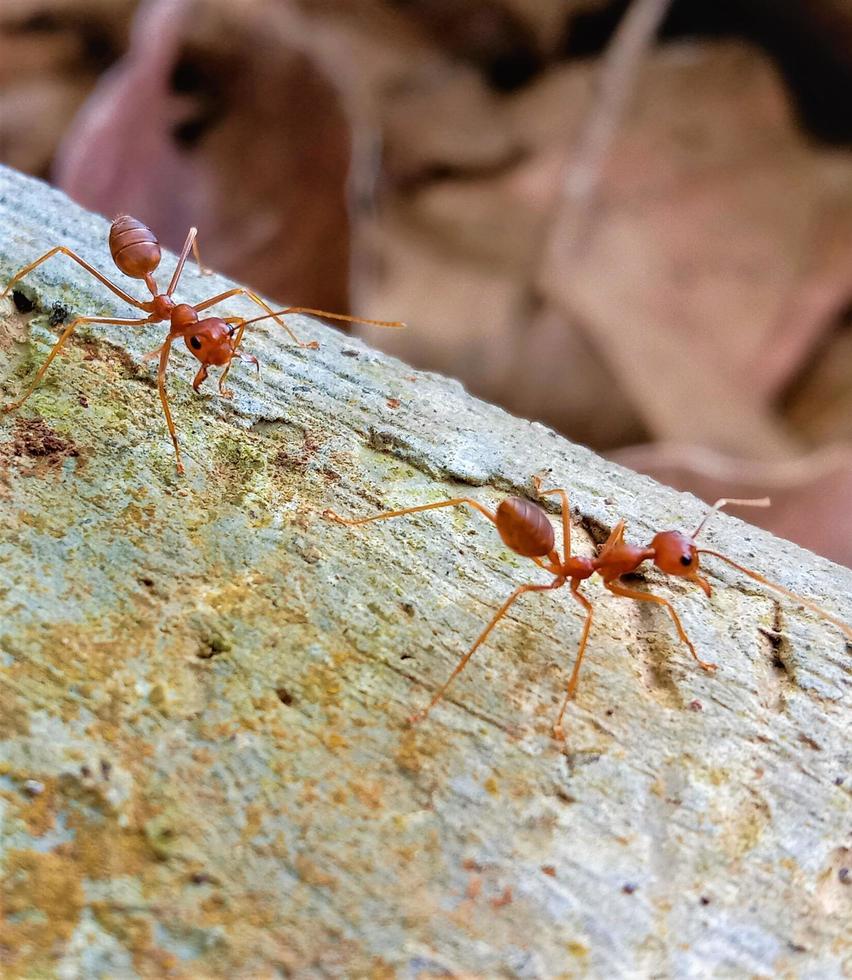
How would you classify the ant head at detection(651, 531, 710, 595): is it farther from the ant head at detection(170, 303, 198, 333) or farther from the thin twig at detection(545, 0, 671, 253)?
the thin twig at detection(545, 0, 671, 253)

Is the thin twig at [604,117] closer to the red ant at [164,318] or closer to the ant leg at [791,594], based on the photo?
the red ant at [164,318]

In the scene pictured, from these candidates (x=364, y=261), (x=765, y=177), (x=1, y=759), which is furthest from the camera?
(x=765, y=177)

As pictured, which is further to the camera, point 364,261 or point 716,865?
point 364,261

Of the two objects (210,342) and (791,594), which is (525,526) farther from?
(210,342)

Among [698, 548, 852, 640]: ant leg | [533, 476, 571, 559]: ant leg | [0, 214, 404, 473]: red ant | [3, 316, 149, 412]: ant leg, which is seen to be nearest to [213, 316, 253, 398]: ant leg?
[0, 214, 404, 473]: red ant

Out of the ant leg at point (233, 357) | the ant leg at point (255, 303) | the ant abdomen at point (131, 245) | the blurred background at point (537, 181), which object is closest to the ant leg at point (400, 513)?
the ant leg at point (233, 357)

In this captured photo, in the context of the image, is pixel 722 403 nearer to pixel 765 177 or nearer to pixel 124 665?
pixel 765 177

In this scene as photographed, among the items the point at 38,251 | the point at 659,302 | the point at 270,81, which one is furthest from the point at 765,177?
the point at 38,251
